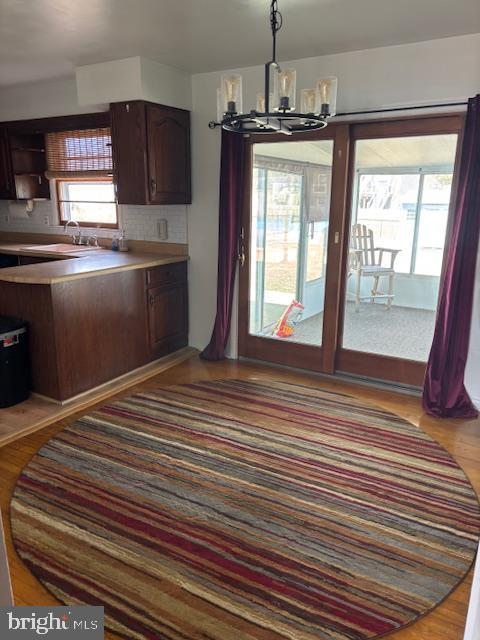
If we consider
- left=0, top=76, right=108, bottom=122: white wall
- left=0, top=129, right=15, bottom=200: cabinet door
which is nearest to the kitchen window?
left=0, top=76, right=108, bottom=122: white wall

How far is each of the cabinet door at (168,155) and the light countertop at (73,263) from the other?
53 centimetres

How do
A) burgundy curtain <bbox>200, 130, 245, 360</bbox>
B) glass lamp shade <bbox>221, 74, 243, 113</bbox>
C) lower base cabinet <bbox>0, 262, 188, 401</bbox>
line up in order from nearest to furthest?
1. glass lamp shade <bbox>221, 74, 243, 113</bbox>
2. lower base cabinet <bbox>0, 262, 188, 401</bbox>
3. burgundy curtain <bbox>200, 130, 245, 360</bbox>

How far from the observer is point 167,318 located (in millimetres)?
4520

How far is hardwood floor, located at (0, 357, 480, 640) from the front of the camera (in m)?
1.83

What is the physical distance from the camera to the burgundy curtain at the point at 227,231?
412cm

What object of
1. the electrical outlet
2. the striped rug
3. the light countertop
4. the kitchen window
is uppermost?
the kitchen window

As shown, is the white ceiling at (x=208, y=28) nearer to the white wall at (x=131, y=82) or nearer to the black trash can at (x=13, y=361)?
the white wall at (x=131, y=82)

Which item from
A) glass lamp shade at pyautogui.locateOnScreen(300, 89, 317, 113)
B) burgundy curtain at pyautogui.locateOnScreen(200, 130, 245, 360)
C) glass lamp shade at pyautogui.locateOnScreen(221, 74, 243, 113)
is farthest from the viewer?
burgundy curtain at pyautogui.locateOnScreen(200, 130, 245, 360)

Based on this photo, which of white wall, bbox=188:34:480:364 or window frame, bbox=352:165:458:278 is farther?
window frame, bbox=352:165:458:278

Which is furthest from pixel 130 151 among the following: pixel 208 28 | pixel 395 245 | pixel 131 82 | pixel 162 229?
pixel 395 245

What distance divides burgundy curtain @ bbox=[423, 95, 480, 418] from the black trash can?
9.52ft

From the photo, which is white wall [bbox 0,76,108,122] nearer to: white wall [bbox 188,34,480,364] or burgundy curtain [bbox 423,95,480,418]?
white wall [bbox 188,34,480,364]

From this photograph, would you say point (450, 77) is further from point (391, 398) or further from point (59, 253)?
point (59, 253)

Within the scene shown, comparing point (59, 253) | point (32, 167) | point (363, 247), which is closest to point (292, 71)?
point (363, 247)
